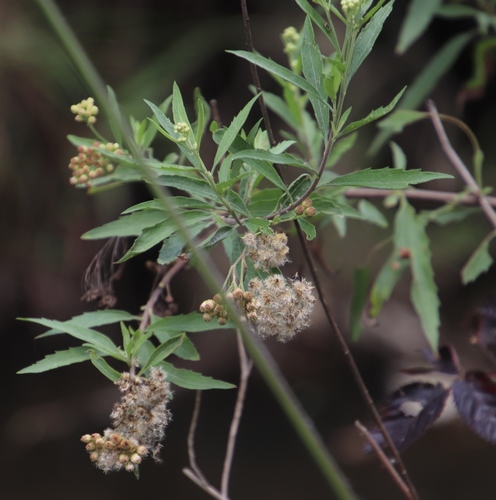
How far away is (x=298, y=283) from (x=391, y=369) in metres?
1.57

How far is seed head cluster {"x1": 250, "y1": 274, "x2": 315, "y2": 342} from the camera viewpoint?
1.73 ft

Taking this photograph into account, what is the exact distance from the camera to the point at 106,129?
1.74 meters

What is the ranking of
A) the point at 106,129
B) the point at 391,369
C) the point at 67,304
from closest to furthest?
1. the point at 106,129
2. the point at 67,304
3. the point at 391,369

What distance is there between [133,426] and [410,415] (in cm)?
33

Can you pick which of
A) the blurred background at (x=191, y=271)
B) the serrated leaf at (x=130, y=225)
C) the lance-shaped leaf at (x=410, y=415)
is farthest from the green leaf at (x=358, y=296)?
the blurred background at (x=191, y=271)

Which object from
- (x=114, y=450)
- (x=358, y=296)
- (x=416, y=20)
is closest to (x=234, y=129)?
(x=114, y=450)

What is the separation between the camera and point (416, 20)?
1.37m

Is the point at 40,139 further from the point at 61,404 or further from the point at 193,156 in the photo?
the point at 193,156

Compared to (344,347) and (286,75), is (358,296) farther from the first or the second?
(286,75)

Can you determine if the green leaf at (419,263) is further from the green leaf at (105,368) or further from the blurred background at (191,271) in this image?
the blurred background at (191,271)

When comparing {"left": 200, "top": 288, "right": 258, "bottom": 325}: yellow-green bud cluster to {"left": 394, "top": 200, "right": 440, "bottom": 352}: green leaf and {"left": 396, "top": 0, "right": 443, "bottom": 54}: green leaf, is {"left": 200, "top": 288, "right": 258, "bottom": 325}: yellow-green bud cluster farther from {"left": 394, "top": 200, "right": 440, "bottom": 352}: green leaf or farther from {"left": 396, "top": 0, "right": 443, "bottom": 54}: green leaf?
{"left": 396, "top": 0, "right": 443, "bottom": 54}: green leaf

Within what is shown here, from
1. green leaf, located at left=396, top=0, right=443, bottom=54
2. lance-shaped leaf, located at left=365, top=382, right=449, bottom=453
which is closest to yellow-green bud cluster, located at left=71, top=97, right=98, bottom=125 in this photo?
lance-shaped leaf, located at left=365, top=382, right=449, bottom=453

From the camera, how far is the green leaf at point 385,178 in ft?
1.81

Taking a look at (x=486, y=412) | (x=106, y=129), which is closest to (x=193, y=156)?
(x=486, y=412)
